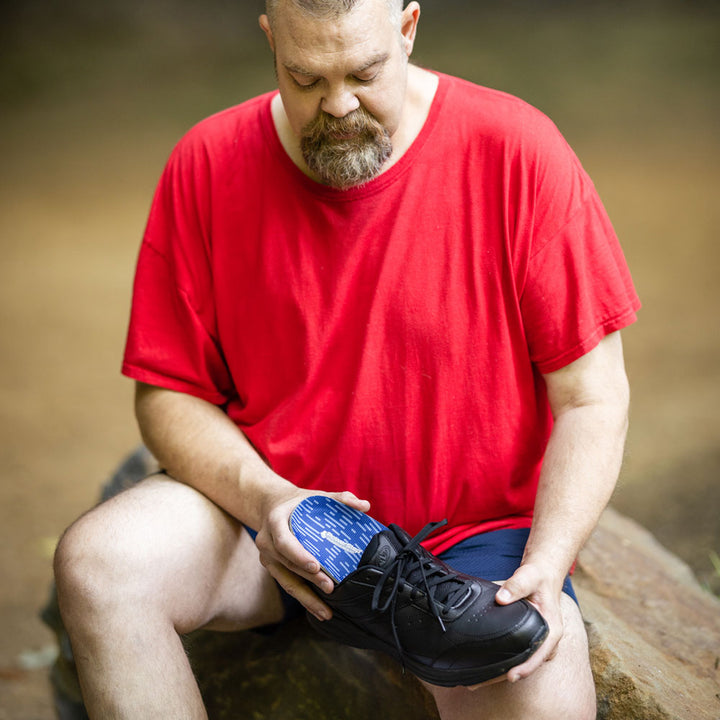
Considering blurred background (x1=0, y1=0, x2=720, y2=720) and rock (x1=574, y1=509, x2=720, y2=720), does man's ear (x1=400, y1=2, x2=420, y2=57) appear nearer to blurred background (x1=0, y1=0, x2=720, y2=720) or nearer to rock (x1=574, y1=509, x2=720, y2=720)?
rock (x1=574, y1=509, x2=720, y2=720)

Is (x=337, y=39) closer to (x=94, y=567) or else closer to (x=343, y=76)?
(x=343, y=76)

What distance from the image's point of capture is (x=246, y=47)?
26.7 feet

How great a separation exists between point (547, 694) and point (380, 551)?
314 millimetres

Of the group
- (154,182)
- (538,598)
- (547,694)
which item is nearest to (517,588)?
(538,598)

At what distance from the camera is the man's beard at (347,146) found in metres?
1.49

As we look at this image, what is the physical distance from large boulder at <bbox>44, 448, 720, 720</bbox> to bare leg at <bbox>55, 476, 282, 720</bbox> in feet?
0.90

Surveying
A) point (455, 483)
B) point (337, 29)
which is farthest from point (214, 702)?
point (337, 29)

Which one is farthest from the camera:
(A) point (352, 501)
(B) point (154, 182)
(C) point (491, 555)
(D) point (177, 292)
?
(B) point (154, 182)

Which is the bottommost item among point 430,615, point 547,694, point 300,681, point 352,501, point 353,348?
point 300,681

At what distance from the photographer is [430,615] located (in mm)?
1306

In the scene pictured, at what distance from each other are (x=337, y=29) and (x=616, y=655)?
115 centimetres

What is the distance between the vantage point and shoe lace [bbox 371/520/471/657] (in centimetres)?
131

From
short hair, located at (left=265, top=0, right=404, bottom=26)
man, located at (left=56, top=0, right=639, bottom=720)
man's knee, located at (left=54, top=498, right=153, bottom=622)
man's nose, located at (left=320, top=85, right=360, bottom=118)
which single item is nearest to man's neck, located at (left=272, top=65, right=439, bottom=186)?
man, located at (left=56, top=0, right=639, bottom=720)

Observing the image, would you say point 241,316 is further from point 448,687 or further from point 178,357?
point 448,687
